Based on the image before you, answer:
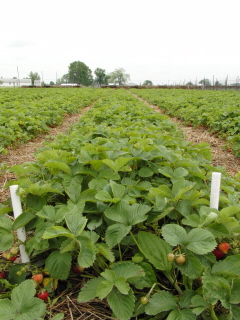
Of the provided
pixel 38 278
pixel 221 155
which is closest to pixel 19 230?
pixel 38 278

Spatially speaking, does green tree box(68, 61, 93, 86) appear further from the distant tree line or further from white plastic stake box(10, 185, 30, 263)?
white plastic stake box(10, 185, 30, 263)

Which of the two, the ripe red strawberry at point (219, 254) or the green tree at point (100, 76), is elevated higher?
the green tree at point (100, 76)

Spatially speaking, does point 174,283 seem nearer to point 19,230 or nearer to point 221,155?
point 19,230

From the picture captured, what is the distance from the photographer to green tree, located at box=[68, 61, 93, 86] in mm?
102412

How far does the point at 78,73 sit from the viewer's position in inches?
4048

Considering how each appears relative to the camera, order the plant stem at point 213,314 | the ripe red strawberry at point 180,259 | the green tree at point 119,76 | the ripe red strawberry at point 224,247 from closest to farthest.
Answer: the plant stem at point 213,314
the ripe red strawberry at point 180,259
the ripe red strawberry at point 224,247
the green tree at point 119,76

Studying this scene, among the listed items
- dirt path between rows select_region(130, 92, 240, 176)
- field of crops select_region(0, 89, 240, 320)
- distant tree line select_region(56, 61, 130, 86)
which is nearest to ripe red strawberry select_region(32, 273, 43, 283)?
field of crops select_region(0, 89, 240, 320)

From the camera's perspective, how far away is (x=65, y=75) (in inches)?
4464

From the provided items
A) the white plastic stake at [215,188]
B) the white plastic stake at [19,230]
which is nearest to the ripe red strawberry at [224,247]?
the white plastic stake at [215,188]

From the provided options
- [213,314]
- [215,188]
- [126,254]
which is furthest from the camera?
[126,254]

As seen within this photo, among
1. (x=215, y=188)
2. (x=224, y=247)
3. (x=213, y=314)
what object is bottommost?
(x=213, y=314)

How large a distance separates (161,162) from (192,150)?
26.4 inches

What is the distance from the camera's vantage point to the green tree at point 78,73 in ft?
336

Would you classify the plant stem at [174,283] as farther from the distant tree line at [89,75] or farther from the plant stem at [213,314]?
the distant tree line at [89,75]
